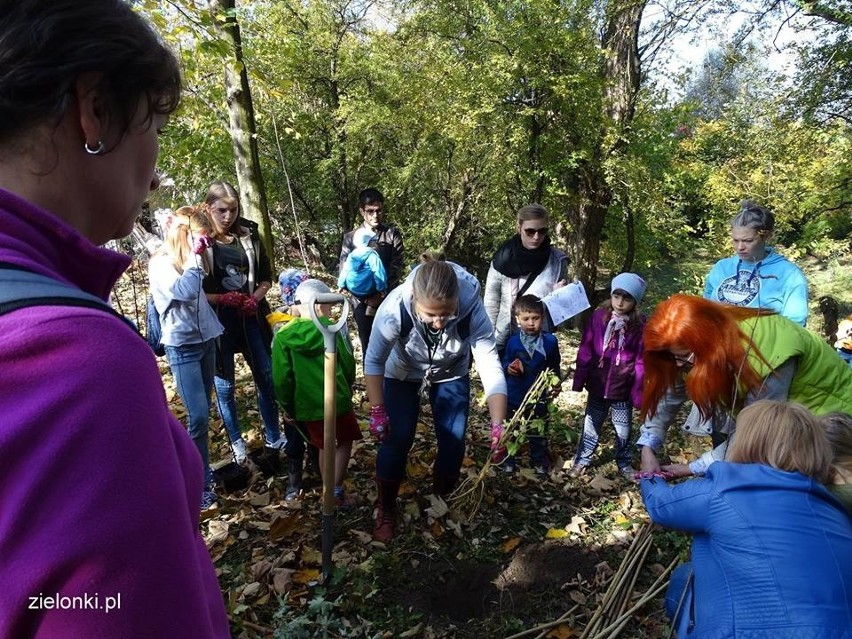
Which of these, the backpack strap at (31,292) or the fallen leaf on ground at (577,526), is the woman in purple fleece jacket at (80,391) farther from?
the fallen leaf on ground at (577,526)

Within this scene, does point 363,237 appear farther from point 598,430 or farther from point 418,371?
point 598,430

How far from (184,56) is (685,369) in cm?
508

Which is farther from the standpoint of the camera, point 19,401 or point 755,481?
point 755,481

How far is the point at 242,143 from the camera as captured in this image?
6746mm

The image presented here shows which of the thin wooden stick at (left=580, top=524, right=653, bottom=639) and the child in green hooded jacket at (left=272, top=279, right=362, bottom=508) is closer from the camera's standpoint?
the thin wooden stick at (left=580, top=524, right=653, bottom=639)

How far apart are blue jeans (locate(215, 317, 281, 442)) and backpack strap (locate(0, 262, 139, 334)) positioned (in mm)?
3757

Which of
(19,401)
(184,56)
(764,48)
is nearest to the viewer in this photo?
(19,401)

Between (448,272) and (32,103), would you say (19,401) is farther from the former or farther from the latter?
(448,272)

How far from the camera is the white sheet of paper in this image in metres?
4.46

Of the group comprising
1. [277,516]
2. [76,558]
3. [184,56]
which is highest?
[184,56]

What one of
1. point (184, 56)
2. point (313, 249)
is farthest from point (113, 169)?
point (313, 249)

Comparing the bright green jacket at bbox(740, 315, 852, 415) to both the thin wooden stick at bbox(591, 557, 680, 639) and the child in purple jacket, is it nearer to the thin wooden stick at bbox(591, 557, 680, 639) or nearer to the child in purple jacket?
the thin wooden stick at bbox(591, 557, 680, 639)

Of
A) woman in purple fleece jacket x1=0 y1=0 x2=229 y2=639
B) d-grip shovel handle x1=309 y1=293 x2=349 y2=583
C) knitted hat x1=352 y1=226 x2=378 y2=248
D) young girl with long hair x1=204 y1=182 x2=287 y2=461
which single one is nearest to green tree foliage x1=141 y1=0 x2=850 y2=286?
young girl with long hair x1=204 y1=182 x2=287 y2=461

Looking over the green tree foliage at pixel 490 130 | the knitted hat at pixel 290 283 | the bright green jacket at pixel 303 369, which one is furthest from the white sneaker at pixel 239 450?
the green tree foliage at pixel 490 130
